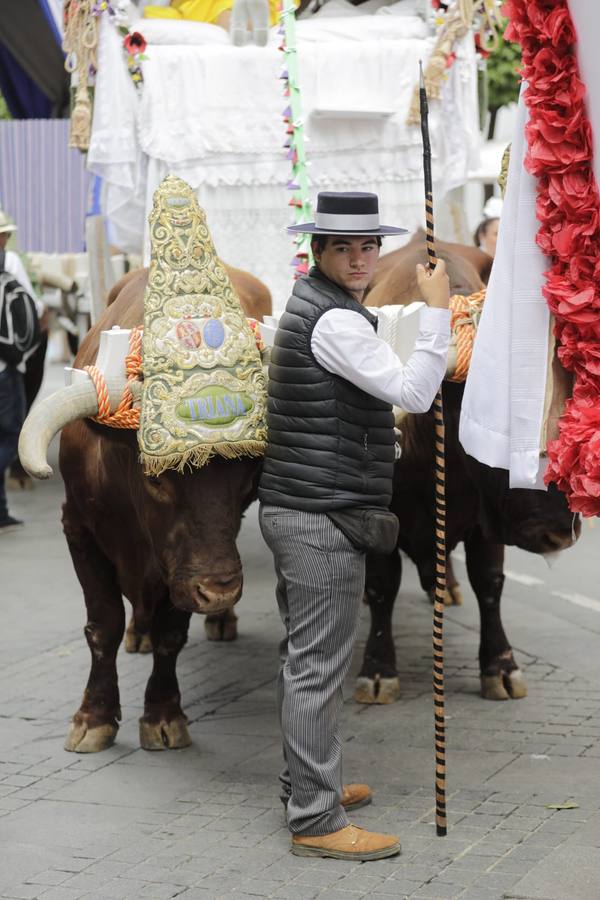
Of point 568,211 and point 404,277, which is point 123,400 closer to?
point 568,211

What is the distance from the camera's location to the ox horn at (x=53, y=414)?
16.0 ft

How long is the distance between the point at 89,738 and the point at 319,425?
1.97 meters

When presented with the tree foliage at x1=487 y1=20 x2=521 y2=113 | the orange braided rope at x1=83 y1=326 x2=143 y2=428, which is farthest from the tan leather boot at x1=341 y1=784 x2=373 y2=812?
the tree foliage at x1=487 y1=20 x2=521 y2=113

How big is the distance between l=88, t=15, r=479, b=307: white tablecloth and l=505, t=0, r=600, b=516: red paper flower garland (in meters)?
3.98

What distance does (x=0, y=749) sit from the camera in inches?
236

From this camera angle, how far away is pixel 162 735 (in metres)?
5.92

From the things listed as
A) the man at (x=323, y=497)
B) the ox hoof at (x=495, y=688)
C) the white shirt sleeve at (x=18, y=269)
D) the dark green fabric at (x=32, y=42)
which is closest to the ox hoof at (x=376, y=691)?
the ox hoof at (x=495, y=688)

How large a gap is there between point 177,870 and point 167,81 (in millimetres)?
4721

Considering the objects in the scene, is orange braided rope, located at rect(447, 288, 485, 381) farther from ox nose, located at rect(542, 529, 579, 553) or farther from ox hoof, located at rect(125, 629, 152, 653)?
ox hoof, located at rect(125, 629, 152, 653)

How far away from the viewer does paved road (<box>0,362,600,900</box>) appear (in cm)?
456

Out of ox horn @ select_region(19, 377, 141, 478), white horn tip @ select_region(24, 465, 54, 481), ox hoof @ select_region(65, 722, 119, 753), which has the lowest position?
ox hoof @ select_region(65, 722, 119, 753)

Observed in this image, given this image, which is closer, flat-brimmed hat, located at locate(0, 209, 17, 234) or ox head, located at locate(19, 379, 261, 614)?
ox head, located at locate(19, 379, 261, 614)

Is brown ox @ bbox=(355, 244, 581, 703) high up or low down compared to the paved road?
up

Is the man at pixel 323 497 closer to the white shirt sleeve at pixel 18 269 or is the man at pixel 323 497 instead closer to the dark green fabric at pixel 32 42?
the white shirt sleeve at pixel 18 269
